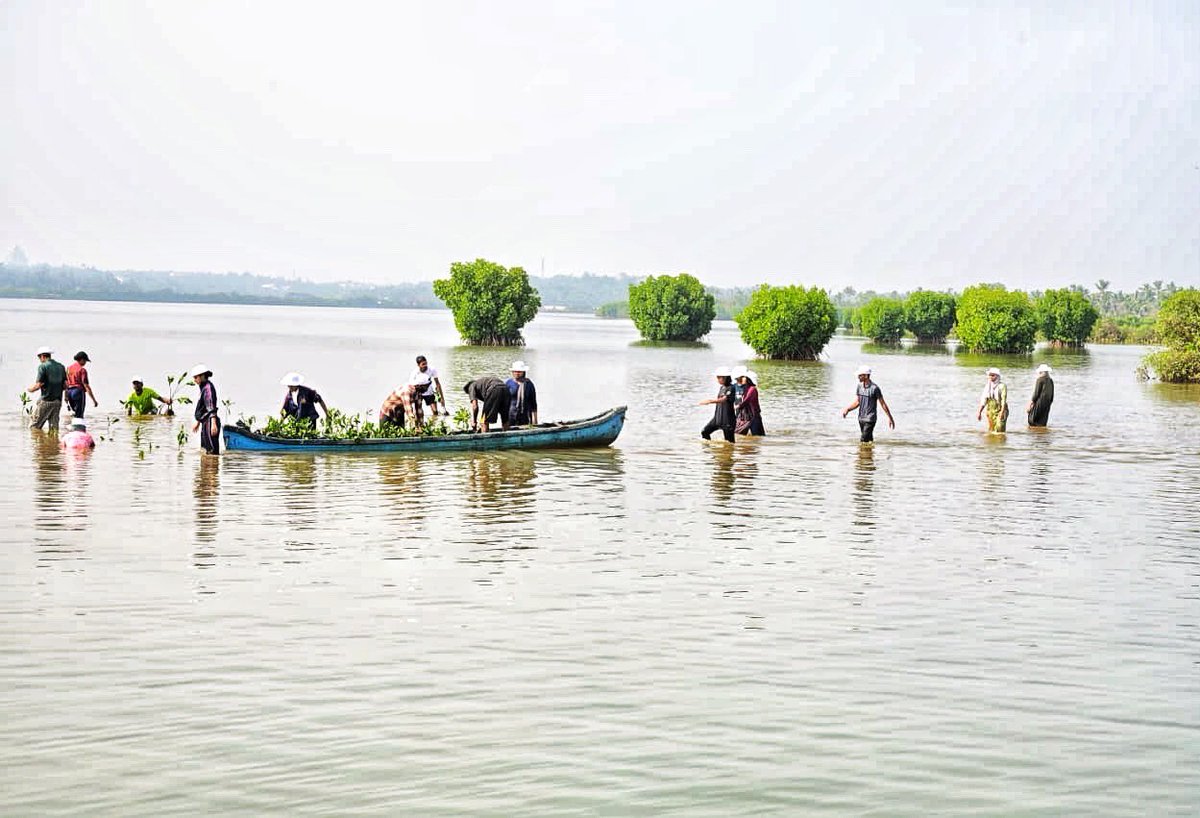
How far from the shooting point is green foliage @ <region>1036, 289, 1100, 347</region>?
14975 cm

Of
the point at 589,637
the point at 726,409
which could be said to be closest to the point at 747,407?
the point at 726,409

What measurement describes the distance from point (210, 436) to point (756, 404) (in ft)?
41.8

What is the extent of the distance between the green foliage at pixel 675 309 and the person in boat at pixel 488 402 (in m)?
126

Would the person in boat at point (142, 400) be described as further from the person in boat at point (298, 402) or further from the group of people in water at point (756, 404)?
the group of people in water at point (756, 404)

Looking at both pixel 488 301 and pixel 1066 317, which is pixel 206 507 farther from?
pixel 1066 317

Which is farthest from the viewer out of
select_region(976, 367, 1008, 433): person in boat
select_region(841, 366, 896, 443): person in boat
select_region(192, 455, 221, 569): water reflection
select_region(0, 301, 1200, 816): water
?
select_region(976, 367, 1008, 433): person in boat

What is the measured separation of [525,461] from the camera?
26.2 meters

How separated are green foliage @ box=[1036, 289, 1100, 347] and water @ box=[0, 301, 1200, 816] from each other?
131m

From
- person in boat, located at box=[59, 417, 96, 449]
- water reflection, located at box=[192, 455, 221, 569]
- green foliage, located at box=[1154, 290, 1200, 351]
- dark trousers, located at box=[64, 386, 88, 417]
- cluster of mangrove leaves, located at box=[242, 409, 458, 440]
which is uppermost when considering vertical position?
green foliage, located at box=[1154, 290, 1200, 351]

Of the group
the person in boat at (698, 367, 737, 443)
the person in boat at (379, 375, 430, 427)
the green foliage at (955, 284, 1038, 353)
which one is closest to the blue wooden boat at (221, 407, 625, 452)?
the person in boat at (379, 375, 430, 427)

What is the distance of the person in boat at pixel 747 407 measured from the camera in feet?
99.2

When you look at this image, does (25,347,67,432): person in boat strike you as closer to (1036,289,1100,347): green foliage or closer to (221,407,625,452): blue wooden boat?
(221,407,625,452): blue wooden boat

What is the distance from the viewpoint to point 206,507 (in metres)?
19.9

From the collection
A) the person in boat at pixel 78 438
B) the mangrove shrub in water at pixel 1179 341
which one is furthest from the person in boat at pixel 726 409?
the mangrove shrub in water at pixel 1179 341
